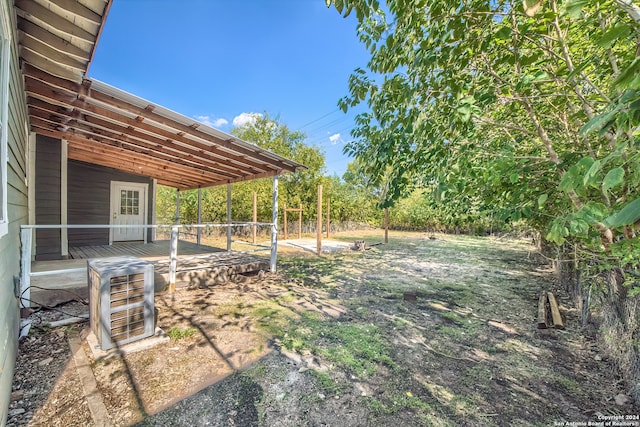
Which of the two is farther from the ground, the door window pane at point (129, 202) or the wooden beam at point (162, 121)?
the wooden beam at point (162, 121)

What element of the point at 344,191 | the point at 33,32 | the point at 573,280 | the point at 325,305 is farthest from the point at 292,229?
the point at 33,32

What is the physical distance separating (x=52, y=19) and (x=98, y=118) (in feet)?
7.68

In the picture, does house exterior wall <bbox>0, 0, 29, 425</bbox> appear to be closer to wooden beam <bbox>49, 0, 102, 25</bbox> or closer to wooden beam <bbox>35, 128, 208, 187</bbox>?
wooden beam <bbox>49, 0, 102, 25</bbox>

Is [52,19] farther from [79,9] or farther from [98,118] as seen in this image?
[98,118]

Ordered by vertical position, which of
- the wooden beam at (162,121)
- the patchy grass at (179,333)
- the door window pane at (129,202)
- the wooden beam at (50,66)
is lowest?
the patchy grass at (179,333)

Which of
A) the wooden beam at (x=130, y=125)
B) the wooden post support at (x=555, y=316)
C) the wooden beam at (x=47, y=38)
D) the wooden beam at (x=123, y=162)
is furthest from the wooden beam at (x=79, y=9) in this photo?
the wooden post support at (x=555, y=316)

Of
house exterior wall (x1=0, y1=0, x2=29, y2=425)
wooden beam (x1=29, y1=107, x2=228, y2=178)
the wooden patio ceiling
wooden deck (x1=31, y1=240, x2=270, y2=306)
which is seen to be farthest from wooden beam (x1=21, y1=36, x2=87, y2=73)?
wooden deck (x1=31, y1=240, x2=270, y2=306)

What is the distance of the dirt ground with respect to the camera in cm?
191

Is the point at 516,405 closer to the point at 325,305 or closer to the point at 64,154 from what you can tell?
the point at 325,305

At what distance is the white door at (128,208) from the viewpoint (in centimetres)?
796

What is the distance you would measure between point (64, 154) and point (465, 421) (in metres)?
7.64

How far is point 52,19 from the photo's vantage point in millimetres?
1979

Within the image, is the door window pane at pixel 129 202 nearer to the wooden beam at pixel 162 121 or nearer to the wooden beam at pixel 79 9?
the wooden beam at pixel 162 121

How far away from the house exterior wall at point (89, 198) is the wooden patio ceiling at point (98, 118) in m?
0.35
